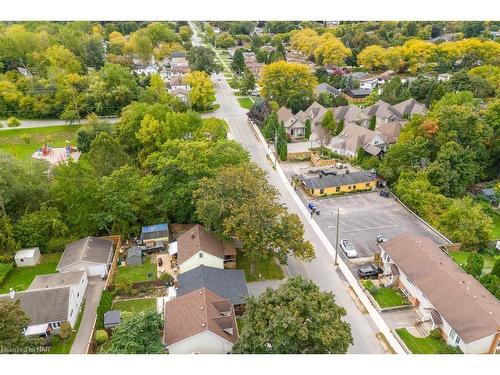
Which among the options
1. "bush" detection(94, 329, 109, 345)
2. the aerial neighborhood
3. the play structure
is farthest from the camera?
the play structure

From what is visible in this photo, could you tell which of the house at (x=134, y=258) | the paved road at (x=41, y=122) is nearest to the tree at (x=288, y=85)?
the paved road at (x=41, y=122)

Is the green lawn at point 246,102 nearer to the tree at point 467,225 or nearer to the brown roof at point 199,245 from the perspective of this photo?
the brown roof at point 199,245

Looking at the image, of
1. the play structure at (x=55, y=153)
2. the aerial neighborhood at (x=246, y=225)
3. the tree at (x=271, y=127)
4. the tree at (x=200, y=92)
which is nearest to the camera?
the aerial neighborhood at (x=246, y=225)

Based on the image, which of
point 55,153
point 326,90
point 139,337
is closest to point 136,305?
point 139,337

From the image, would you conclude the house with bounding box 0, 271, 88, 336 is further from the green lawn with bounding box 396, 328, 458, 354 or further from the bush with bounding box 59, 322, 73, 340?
the green lawn with bounding box 396, 328, 458, 354

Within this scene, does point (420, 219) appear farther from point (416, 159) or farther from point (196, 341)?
point (196, 341)

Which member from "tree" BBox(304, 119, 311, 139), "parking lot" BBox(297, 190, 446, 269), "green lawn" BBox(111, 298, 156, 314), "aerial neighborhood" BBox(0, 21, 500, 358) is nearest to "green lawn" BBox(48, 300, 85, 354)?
"aerial neighborhood" BBox(0, 21, 500, 358)
